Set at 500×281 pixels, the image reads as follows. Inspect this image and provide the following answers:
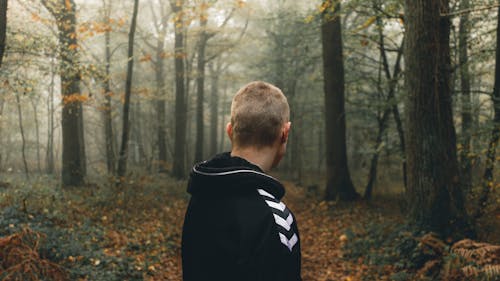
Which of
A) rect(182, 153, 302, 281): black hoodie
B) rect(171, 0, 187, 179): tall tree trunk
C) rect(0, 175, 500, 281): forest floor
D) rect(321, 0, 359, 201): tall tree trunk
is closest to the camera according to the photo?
rect(182, 153, 302, 281): black hoodie

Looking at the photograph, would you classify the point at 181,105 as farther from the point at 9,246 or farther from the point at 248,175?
the point at 248,175

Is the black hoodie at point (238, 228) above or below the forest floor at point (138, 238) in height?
above

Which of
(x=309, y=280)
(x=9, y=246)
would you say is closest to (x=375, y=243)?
(x=309, y=280)

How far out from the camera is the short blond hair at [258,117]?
1.79 m

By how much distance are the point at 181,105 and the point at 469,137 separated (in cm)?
1424

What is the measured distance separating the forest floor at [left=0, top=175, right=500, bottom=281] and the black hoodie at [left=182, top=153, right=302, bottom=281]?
387cm

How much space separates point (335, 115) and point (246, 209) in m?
10.7

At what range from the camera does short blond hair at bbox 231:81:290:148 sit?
1788 mm

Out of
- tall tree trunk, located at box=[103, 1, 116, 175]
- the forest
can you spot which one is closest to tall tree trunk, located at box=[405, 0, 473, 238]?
the forest

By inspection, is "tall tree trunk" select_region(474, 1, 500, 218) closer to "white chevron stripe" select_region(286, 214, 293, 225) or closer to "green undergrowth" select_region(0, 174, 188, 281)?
"white chevron stripe" select_region(286, 214, 293, 225)

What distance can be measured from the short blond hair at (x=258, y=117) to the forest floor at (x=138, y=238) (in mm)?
4095

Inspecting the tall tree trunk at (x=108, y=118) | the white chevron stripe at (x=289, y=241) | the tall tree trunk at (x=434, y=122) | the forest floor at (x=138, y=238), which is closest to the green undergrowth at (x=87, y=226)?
the forest floor at (x=138, y=238)

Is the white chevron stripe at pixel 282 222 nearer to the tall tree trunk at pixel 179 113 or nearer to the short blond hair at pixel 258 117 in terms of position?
the short blond hair at pixel 258 117

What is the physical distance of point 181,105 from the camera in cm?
1878
